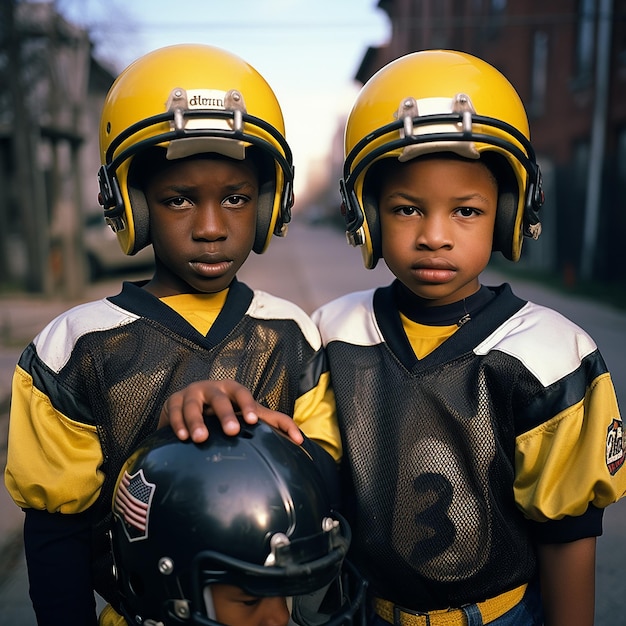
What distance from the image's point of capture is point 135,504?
1.51 meters

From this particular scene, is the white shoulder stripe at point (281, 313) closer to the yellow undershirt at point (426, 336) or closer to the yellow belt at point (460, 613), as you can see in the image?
the yellow undershirt at point (426, 336)

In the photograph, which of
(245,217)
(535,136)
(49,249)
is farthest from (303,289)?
(245,217)

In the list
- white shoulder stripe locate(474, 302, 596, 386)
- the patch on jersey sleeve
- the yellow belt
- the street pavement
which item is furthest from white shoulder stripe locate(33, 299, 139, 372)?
the street pavement

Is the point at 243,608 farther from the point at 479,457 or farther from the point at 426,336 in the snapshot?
the point at 426,336

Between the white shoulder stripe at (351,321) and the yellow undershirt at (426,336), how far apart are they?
95mm

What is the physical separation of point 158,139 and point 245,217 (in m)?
0.33

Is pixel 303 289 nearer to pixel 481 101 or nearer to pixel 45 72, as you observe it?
pixel 45 72

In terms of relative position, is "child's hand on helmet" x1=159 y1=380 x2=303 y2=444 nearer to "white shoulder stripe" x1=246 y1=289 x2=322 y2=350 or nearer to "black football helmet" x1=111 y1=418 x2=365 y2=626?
"black football helmet" x1=111 y1=418 x2=365 y2=626

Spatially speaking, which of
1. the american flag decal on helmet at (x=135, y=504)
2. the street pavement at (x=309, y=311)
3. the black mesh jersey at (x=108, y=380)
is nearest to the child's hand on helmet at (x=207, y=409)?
the american flag decal on helmet at (x=135, y=504)

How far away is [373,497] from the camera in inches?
73.4

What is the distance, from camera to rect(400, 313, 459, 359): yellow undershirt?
197 centimetres

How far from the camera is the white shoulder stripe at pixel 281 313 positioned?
2.05 meters

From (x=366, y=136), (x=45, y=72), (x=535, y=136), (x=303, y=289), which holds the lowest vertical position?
(x=303, y=289)

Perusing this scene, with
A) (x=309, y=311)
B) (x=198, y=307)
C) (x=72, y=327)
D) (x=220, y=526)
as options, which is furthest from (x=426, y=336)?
(x=309, y=311)
